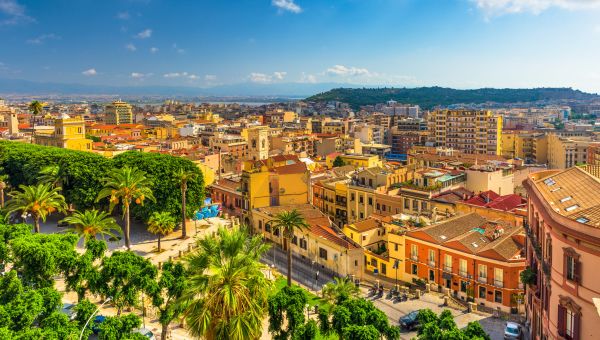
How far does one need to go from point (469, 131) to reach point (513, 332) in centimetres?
11993

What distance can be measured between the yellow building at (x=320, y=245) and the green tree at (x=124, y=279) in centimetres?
2065

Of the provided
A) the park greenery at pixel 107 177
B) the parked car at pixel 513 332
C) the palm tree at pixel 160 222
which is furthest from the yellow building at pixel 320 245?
the parked car at pixel 513 332

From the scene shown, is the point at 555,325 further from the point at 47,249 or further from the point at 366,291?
the point at 47,249

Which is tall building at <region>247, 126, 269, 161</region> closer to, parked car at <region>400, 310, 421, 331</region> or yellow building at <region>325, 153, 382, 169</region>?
yellow building at <region>325, 153, 382, 169</region>

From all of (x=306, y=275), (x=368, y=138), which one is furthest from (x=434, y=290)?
(x=368, y=138)

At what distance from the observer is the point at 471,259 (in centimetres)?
4628

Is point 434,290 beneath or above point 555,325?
beneath

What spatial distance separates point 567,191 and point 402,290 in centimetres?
2046

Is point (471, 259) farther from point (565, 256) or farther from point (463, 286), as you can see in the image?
point (565, 256)

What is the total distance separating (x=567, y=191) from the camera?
31781 mm

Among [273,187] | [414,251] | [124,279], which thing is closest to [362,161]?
[273,187]

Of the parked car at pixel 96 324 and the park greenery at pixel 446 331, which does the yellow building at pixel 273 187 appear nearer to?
the parked car at pixel 96 324

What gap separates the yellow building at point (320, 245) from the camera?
171 ft

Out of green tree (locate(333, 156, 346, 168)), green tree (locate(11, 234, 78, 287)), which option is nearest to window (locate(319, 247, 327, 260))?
green tree (locate(11, 234, 78, 287))
